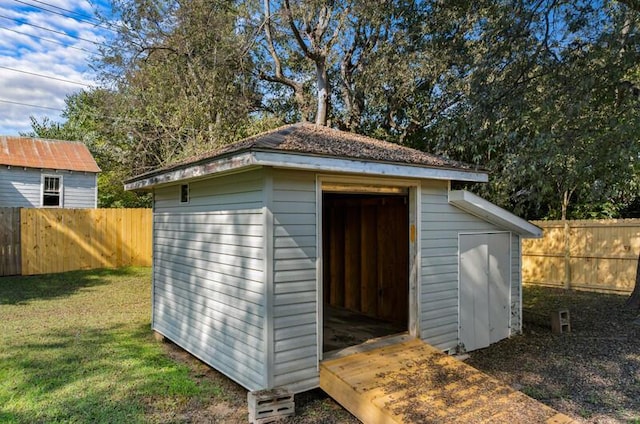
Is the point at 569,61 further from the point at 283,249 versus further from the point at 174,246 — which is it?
the point at 174,246

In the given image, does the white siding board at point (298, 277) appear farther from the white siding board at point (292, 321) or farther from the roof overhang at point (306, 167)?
the roof overhang at point (306, 167)

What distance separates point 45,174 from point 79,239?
5.11 m

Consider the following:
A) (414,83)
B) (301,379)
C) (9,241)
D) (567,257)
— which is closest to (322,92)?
(414,83)

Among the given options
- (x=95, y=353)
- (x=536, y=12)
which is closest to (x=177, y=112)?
(x=95, y=353)

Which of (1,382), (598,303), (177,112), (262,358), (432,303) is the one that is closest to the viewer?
(262,358)

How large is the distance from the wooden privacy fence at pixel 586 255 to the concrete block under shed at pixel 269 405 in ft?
30.2

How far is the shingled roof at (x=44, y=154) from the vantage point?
1422cm

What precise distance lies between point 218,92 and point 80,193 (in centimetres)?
850

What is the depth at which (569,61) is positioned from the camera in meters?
5.94

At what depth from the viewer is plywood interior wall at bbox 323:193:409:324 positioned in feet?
20.8

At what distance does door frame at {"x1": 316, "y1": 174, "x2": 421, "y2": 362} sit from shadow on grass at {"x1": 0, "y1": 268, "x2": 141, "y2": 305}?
7140 mm

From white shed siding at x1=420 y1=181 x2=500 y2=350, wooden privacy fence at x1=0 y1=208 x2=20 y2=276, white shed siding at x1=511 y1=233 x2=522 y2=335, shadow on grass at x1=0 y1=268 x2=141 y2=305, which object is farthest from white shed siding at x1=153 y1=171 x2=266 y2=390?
wooden privacy fence at x1=0 y1=208 x2=20 y2=276

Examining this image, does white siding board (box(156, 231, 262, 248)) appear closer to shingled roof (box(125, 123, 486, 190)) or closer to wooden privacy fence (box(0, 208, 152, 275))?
shingled roof (box(125, 123, 486, 190))

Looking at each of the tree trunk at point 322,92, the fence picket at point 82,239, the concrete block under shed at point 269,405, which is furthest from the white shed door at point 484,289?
the fence picket at point 82,239
